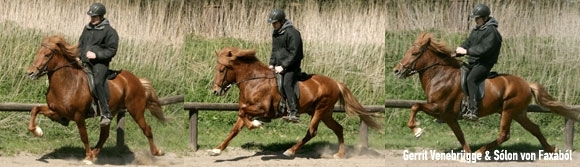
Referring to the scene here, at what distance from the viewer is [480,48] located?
285 inches

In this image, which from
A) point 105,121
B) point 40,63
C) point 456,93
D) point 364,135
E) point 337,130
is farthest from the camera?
point 364,135

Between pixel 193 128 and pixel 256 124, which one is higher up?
pixel 256 124

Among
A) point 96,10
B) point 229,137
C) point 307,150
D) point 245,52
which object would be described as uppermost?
point 96,10

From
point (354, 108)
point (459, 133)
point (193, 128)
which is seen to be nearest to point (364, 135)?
point (354, 108)

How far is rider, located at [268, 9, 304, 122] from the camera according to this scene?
24.3ft

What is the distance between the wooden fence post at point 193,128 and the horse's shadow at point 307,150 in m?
0.46

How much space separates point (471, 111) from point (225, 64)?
7.32 ft

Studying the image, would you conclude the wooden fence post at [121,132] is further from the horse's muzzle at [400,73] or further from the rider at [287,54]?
the horse's muzzle at [400,73]

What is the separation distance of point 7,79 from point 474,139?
4.38 m

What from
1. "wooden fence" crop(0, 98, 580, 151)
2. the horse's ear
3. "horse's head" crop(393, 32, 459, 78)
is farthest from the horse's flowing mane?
"horse's head" crop(393, 32, 459, 78)

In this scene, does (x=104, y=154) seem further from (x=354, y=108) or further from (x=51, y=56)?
(x=354, y=108)

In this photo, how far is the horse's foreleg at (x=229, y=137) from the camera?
760cm

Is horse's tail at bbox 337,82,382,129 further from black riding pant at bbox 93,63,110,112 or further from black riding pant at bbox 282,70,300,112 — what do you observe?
black riding pant at bbox 93,63,110,112

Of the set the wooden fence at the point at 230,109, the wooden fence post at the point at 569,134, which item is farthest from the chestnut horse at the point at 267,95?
the wooden fence post at the point at 569,134
